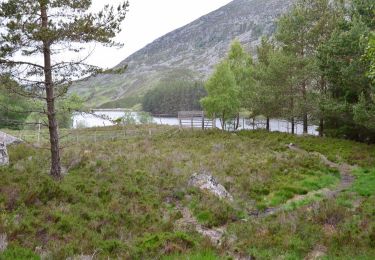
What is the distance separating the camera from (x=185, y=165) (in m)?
20.0

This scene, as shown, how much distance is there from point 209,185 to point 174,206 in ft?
7.33

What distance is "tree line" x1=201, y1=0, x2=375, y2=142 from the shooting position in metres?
22.4

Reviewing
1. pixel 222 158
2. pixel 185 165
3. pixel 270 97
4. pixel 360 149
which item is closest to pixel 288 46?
pixel 270 97

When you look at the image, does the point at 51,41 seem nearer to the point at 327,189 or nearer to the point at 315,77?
the point at 327,189

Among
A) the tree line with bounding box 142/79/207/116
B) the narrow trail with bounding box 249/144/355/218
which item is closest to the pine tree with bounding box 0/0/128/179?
the narrow trail with bounding box 249/144/355/218

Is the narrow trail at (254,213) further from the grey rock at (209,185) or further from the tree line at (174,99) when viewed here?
the tree line at (174,99)

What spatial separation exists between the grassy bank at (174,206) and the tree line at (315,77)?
3703 mm

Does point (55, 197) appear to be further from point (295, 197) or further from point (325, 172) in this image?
point (325, 172)

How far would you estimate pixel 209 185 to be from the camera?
15.5 metres

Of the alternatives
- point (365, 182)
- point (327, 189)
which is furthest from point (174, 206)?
point (365, 182)

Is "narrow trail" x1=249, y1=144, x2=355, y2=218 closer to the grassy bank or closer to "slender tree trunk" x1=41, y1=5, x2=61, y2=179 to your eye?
the grassy bank

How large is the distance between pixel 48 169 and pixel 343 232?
1237 centimetres

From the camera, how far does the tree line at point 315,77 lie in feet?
73.4

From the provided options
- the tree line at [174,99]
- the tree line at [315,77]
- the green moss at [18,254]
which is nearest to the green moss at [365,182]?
the tree line at [315,77]
